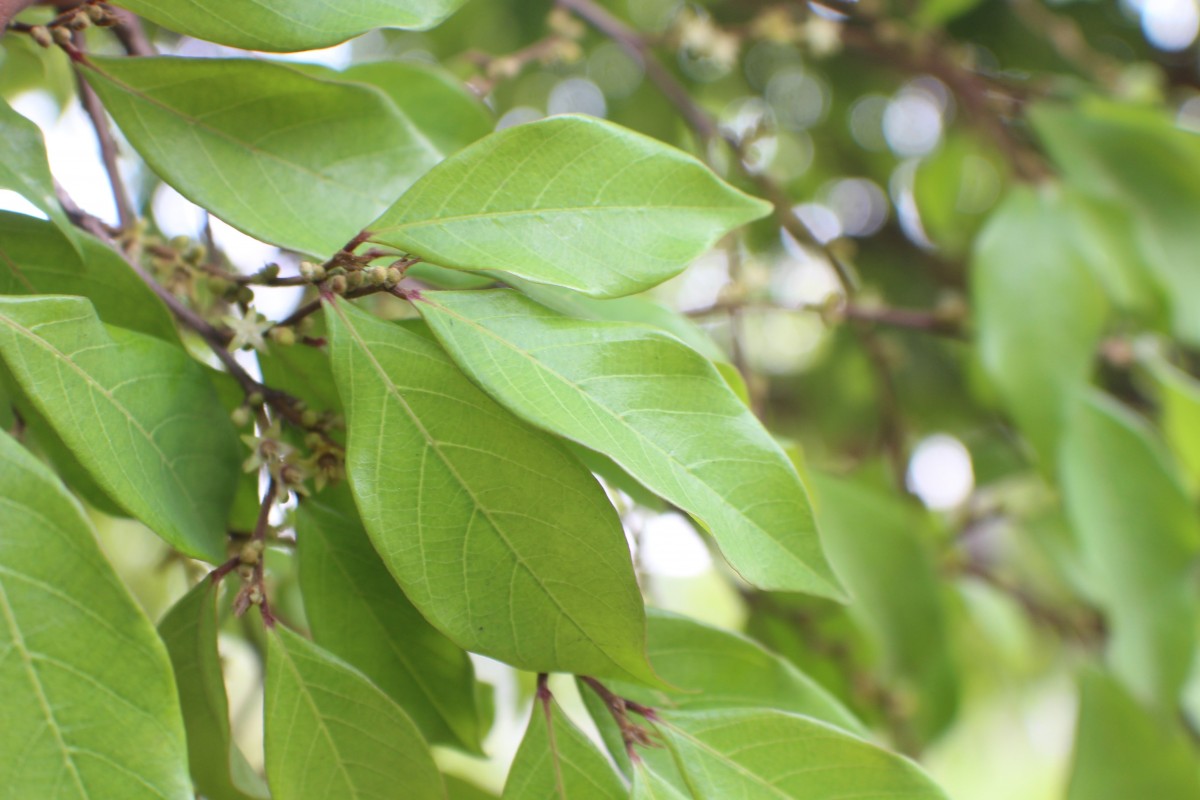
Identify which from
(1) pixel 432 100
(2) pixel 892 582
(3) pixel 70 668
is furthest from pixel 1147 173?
(3) pixel 70 668

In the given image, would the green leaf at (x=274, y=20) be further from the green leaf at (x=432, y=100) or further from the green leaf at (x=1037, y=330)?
the green leaf at (x=1037, y=330)

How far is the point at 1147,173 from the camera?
2.55ft


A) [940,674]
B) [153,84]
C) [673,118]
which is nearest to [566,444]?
[153,84]

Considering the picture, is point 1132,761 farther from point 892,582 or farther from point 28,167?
point 28,167

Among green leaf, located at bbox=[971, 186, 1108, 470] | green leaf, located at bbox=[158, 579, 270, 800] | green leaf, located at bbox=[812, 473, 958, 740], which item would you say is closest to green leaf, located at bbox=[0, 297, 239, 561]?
green leaf, located at bbox=[158, 579, 270, 800]

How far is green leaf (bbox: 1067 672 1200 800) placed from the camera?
0.62 m

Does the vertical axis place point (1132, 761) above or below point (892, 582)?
below

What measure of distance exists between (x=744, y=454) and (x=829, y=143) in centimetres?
101

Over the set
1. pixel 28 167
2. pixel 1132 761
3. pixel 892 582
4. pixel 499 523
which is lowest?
pixel 1132 761

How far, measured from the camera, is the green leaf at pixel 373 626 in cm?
33

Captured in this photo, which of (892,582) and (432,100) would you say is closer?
(432,100)

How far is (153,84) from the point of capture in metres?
0.35

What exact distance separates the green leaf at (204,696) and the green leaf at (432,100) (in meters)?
0.25

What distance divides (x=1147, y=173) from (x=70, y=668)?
815 mm
